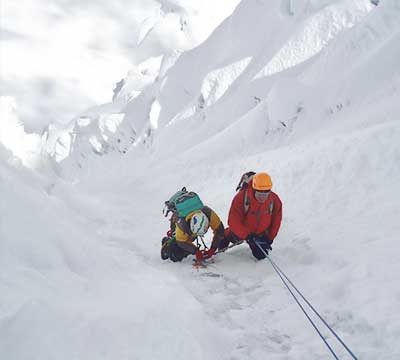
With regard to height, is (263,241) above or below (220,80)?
below

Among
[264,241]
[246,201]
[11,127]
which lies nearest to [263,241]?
[264,241]

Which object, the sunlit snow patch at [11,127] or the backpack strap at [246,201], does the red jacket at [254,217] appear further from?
the sunlit snow patch at [11,127]

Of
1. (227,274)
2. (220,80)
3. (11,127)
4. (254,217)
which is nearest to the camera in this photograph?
(227,274)

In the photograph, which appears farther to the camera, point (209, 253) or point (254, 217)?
point (209, 253)

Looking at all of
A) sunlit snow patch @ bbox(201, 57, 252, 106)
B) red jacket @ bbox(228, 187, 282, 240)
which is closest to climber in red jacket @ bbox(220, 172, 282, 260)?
red jacket @ bbox(228, 187, 282, 240)

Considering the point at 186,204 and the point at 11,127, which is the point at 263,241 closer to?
the point at 186,204

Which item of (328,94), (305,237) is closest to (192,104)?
(328,94)

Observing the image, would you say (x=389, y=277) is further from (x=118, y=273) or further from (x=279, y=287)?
(x=118, y=273)

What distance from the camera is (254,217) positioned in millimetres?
7254

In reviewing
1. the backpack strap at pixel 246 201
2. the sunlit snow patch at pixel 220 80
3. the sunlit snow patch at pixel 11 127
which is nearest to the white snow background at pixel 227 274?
the backpack strap at pixel 246 201

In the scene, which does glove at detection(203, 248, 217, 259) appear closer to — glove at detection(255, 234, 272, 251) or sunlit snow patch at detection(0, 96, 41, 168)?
glove at detection(255, 234, 272, 251)

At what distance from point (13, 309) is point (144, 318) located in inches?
51.4

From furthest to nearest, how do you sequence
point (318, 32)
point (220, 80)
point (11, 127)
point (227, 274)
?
point (11, 127), point (220, 80), point (318, 32), point (227, 274)

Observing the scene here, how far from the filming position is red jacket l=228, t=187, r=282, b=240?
7.20 m
